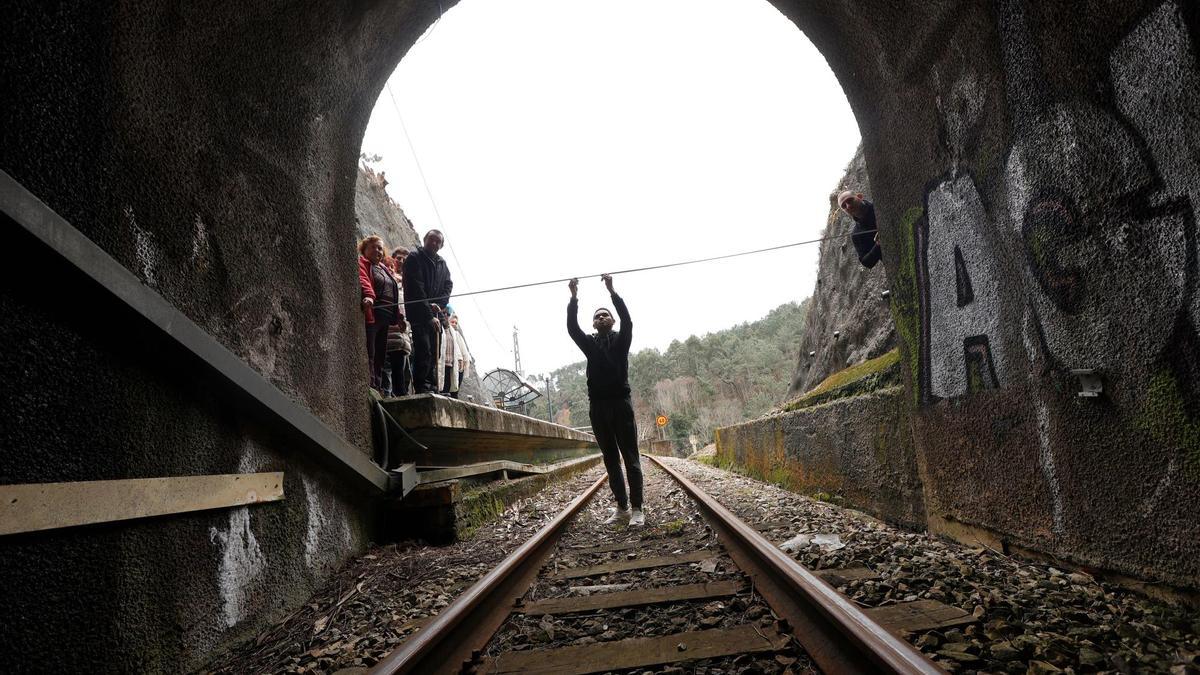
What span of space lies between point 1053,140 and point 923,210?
100 centimetres

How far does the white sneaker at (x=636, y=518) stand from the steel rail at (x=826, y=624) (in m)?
1.94

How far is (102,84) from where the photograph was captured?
7.31 feet

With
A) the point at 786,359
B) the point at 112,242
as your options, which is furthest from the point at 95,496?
the point at 786,359

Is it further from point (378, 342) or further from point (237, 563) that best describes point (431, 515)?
point (378, 342)

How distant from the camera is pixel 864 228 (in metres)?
4.56

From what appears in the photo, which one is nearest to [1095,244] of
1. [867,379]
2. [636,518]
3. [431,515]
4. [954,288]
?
[954,288]

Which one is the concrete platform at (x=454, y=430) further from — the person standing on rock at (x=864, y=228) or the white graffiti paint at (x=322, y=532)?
the person standing on rock at (x=864, y=228)

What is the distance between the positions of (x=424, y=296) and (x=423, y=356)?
634 mm

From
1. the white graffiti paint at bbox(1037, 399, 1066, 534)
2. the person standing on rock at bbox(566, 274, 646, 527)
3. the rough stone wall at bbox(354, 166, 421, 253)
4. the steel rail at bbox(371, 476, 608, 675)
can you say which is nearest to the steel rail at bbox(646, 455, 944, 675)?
the white graffiti paint at bbox(1037, 399, 1066, 534)

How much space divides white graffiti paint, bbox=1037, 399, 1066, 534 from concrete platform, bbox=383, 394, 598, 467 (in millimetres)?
3829

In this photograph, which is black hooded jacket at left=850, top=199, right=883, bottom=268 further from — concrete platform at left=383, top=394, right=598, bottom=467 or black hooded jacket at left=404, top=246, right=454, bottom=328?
black hooded jacket at left=404, top=246, right=454, bottom=328

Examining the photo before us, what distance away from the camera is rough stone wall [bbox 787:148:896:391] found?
690 cm

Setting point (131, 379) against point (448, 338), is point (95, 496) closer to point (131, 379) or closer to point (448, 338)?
point (131, 379)

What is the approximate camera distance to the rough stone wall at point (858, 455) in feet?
12.5
